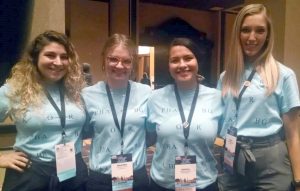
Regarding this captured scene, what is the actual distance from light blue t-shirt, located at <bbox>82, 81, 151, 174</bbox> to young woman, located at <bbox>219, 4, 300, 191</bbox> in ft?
1.57

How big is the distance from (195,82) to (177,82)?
0.10 metres

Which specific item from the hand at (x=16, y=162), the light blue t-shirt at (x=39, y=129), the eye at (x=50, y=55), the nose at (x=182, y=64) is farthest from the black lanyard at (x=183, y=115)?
the hand at (x=16, y=162)

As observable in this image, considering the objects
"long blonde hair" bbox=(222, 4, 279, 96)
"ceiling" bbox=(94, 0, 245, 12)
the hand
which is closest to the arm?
"long blonde hair" bbox=(222, 4, 279, 96)

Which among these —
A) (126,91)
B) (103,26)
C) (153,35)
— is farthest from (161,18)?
(126,91)

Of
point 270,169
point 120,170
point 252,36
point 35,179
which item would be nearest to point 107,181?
point 120,170

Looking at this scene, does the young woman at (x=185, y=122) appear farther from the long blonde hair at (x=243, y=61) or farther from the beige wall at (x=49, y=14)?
the beige wall at (x=49, y=14)

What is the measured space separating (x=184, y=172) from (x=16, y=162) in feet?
2.82

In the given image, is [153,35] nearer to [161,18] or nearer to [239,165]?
[161,18]

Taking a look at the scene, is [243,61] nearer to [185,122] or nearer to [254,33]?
[254,33]

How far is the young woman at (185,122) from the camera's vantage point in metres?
1.81

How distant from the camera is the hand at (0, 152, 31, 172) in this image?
1737 millimetres

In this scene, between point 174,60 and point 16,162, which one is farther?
point 174,60

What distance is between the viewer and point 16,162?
1737 millimetres

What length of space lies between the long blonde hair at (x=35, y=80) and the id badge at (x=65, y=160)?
254 millimetres
